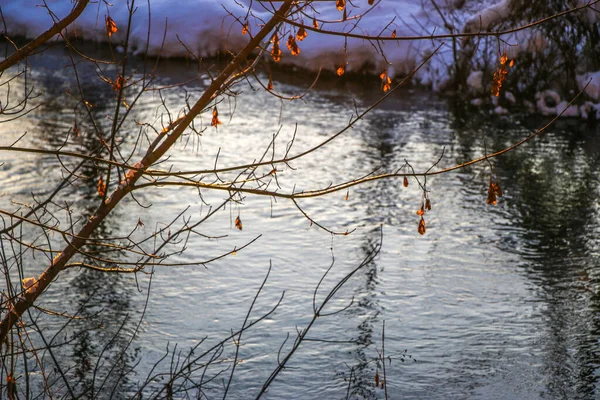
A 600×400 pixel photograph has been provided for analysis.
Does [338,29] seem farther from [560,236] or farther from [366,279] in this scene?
[366,279]

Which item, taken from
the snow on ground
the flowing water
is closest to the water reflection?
the flowing water

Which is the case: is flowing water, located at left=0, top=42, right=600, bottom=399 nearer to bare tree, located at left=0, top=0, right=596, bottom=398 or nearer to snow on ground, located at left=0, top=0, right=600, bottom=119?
bare tree, located at left=0, top=0, right=596, bottom=398

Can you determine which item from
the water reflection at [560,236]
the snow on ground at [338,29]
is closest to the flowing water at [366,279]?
the water reflection at [560,236]

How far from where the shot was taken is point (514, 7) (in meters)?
14.0

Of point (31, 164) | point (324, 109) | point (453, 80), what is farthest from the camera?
point (453, 80)

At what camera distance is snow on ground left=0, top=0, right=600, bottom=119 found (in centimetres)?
1442

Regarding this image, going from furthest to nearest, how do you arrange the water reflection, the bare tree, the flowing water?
the water reflection → the flowing water → the bare tree

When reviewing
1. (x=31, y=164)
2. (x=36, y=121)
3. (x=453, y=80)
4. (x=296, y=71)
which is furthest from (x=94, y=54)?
(x=31, y=164)

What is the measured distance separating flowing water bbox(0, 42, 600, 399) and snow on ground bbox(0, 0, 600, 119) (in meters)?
3.27

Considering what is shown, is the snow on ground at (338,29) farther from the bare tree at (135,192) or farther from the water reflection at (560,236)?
the water reflection at (560,236)

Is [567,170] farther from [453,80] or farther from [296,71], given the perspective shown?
[296,71]

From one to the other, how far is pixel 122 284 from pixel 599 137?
27.3ft

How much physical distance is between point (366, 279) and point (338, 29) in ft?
36.6

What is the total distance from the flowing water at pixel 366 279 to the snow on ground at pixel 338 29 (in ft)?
10.7
